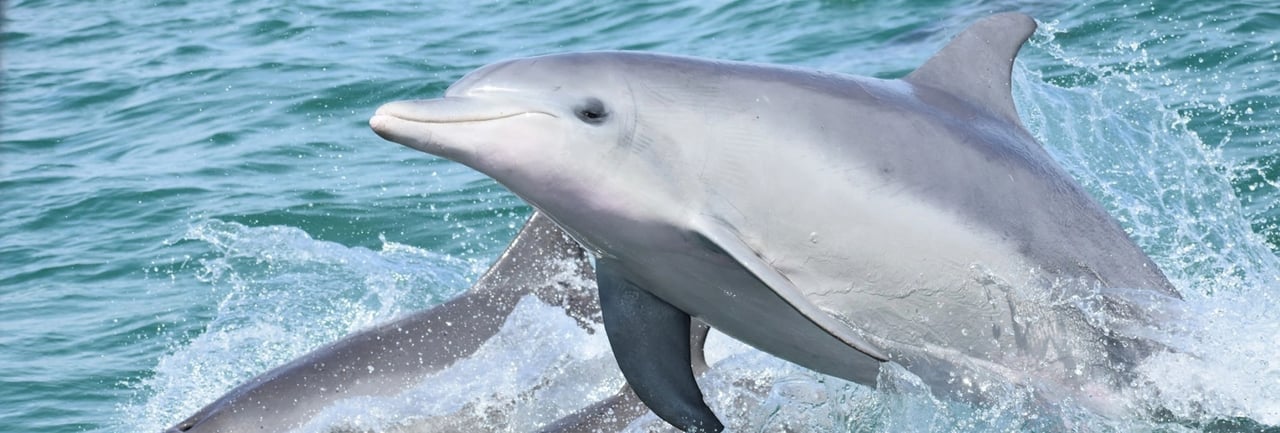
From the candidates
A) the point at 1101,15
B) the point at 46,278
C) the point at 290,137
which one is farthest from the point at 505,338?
the point at 1101,15

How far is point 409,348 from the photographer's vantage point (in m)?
7.66

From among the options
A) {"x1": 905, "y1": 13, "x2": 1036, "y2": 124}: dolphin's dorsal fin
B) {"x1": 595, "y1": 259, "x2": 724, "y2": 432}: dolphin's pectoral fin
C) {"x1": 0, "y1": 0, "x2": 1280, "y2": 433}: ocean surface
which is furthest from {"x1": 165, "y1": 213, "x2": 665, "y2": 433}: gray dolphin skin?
{"x1": 905, "y1": 13, "x2": 1036, "y2": 124}: dolphin's dorsal fin

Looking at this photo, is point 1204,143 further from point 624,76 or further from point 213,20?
point 213,20

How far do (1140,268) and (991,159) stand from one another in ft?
2.58

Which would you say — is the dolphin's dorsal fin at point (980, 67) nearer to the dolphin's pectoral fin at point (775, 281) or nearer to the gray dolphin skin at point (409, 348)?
the dolphin's pectoral fin at point (775, 281)

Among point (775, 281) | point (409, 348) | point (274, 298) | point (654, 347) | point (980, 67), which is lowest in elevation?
point (274, 298)

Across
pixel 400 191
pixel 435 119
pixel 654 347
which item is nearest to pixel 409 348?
pixel 654 347

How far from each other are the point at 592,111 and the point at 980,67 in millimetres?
1805

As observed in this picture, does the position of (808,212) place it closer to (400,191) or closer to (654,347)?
(654,347)

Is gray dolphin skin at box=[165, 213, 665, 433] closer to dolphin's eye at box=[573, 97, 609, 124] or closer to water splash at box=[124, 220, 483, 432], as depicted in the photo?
water splash at box=[124, 220, 483, 432]

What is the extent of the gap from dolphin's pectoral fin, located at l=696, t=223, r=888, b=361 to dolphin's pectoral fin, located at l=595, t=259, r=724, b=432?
21.8 inches

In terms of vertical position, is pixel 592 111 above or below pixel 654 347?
above

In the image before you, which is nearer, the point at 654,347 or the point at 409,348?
the point at 654,347

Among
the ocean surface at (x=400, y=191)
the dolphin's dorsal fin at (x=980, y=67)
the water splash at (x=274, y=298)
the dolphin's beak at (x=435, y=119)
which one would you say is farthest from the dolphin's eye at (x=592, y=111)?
the water splash at (x=274, y=298)
